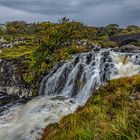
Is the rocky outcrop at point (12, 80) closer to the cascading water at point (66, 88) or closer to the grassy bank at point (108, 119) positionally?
the cascading water at point (66, 88)

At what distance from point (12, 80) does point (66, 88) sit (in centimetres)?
959

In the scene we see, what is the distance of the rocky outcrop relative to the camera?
141ft

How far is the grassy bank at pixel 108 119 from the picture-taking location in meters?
9.21

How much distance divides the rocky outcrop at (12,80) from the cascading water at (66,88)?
2898 millimetres

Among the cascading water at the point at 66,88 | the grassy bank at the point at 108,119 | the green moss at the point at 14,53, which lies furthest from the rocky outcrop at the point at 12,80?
the grassy bank at the point at 108,119

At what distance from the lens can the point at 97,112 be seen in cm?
1325

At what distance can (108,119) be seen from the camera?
11.2 metres

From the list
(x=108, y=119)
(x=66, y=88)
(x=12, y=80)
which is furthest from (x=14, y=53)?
(x=108, y=119)

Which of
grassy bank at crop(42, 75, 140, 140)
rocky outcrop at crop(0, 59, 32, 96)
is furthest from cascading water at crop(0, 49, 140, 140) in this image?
grassy bank at crop(42, 75, 140, 140)

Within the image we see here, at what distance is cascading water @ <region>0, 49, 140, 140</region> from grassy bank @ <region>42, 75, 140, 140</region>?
7498mm

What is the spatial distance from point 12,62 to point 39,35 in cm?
449

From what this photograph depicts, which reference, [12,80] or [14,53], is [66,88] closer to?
[12,80]

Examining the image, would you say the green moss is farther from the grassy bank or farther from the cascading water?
the grassy bank

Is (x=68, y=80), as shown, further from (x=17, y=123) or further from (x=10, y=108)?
(x=17, y=123)
